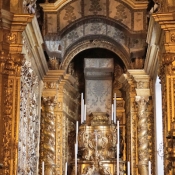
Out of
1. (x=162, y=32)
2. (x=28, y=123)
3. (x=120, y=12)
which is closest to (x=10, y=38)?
(x=28, y=123)

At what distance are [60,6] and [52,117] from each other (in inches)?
129

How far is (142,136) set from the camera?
44.5ft

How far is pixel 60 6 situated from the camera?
14336mm

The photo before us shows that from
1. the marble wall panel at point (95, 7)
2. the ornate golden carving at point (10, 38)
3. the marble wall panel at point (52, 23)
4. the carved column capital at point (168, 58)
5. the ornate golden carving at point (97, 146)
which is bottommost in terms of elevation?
the ornate golden carving at point (97, 146)

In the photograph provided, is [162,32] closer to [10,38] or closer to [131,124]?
[10,38]

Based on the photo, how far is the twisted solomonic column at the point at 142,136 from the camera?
44.0 feet

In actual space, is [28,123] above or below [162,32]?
below

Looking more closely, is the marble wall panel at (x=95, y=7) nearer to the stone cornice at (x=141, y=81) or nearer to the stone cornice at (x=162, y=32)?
the stone cornice at (x=141, y=81)

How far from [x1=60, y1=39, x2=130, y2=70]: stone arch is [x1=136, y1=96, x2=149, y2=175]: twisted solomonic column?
4.17 feet

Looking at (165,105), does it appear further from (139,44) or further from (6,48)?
(139,44)

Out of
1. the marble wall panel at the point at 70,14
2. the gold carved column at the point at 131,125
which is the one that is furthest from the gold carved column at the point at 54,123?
the gold carved column at the point at 131,125

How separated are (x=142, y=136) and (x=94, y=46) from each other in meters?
3.08

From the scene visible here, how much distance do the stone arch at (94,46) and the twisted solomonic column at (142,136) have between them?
1.27 m

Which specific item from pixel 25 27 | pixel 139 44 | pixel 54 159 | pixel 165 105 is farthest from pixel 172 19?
pixel 54 159
